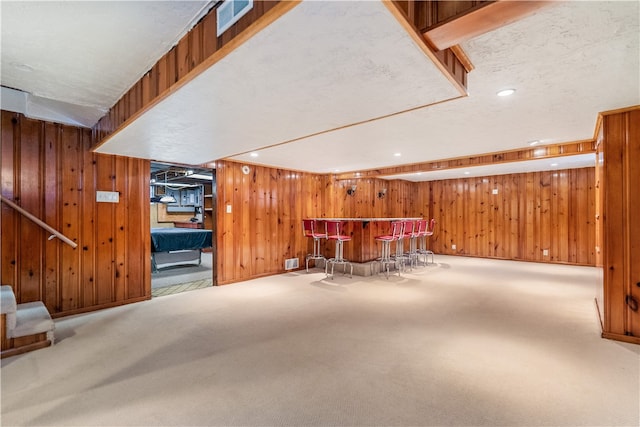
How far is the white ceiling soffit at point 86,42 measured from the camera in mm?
1427

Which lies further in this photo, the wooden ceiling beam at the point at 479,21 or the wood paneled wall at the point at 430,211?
the wood paneled wall at the point at 430,211

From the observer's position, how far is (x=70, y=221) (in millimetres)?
3363

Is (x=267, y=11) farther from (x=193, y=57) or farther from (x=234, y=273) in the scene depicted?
(x=234, y=273)

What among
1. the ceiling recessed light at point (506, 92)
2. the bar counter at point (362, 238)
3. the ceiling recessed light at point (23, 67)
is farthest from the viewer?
the bar counter at point (362, 238)

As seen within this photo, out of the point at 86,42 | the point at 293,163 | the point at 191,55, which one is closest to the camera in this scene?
the point at 191,55

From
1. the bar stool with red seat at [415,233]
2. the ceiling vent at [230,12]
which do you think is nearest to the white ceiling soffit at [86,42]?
the ceiling vent at [230,12]

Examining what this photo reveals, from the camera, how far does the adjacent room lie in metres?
1.49

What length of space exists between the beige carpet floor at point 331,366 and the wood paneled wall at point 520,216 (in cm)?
329

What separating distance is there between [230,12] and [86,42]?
105cm

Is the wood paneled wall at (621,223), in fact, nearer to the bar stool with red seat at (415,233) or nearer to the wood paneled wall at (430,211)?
the bar stool with red seat at (415,233)

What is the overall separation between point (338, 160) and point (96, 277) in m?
3.84

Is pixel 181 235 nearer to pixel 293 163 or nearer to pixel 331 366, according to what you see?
pixel 293 163

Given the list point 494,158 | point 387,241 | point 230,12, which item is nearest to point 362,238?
point 387,241

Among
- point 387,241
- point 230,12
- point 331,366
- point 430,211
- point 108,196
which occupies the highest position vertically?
point 230,12
